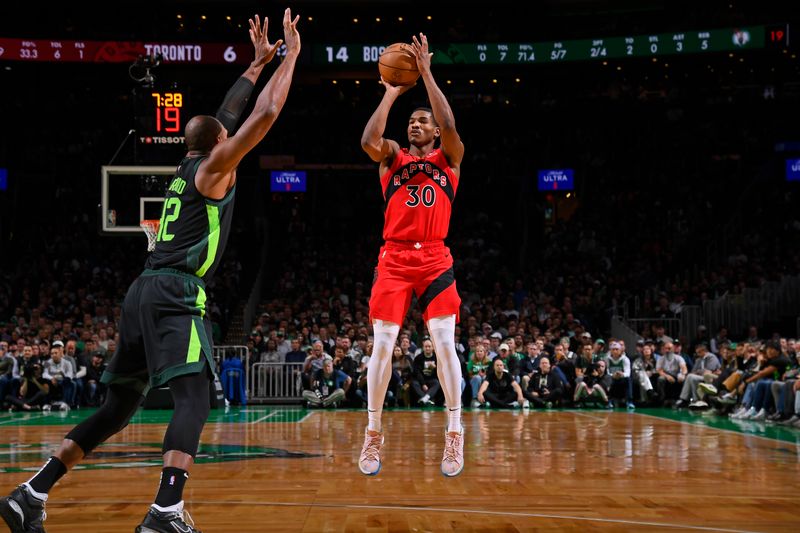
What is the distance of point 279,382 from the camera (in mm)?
19312

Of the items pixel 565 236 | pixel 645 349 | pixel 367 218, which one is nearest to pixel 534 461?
pixel 645 349

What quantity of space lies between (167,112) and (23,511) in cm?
1120

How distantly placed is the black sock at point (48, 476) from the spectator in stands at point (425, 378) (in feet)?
44.4

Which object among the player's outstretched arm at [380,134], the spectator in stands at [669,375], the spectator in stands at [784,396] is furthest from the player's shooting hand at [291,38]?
the spectator in stands at [669,375]

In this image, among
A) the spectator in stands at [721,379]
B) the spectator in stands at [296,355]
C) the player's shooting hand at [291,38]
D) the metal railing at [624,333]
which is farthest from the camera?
the metal railing at [624,333]

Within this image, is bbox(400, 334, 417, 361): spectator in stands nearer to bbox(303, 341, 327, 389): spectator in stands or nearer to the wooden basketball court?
bbox(303, 341, 327, 389): spectator in stands

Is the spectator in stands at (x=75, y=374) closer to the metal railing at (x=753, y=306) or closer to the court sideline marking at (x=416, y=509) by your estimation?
the court sideline marking at (x=416, y=509)

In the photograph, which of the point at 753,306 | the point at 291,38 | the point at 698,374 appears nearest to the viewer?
the point at 291,38

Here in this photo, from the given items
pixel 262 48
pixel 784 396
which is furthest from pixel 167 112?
pixel 784 396

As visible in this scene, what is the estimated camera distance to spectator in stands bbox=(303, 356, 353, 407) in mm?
17734

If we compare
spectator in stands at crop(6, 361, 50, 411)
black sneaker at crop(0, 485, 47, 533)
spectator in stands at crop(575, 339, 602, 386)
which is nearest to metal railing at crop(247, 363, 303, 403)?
spectator in stands at crop(6, 361, 50, 411)

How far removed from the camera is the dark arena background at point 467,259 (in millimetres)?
6789

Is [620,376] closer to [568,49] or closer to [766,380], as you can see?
[766,380]

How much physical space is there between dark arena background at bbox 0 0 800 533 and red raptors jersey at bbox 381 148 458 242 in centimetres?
174
